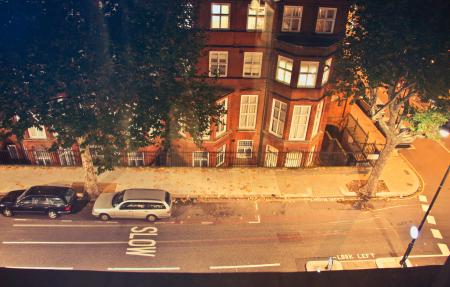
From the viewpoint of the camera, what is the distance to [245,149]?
26828 millimetres

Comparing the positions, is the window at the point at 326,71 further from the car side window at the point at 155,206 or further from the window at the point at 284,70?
the car side window at the point at 155,206

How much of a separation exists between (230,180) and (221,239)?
524 centimetres

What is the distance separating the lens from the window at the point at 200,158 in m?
25.2

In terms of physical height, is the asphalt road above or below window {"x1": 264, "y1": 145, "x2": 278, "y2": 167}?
below

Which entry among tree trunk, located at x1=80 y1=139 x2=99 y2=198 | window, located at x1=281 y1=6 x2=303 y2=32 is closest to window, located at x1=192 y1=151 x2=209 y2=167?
tree trunk, located at x1=80 y1=139 x2=99 y2=198

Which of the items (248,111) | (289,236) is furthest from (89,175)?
(289,236)

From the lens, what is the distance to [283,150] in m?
25.3

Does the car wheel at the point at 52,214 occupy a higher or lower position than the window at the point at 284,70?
lower

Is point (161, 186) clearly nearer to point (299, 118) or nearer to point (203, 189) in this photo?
point (203, 189)

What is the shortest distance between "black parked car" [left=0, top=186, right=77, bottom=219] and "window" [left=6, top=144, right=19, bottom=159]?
608cm

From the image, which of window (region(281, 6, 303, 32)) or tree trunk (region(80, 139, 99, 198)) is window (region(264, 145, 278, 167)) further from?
tree trunk (region(80, 139, 99, 198))

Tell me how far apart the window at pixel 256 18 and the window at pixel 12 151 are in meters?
17.6

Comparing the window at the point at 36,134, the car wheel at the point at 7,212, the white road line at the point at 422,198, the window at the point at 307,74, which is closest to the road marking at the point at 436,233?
the white road line at the point at 422,198

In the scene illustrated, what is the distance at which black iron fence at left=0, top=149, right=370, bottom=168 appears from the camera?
81.9 ft
